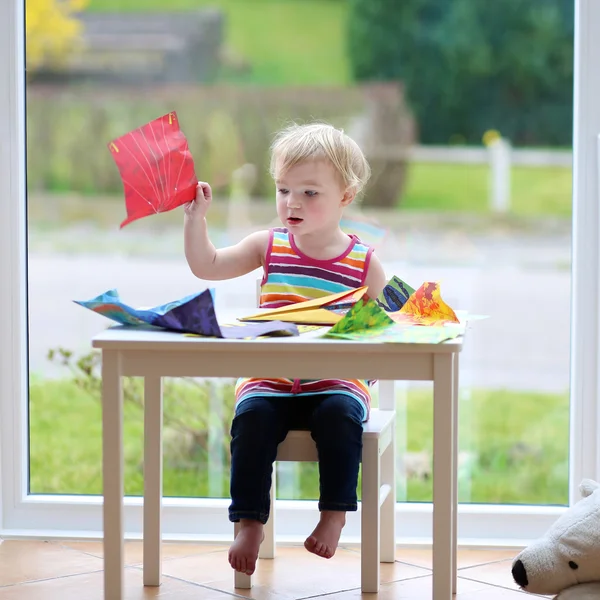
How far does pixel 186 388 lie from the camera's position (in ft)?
7.97

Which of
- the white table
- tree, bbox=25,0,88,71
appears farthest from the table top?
tree, bbox=25,0,88,71

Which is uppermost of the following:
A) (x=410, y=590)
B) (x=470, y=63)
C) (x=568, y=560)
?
(x=470, y=63)

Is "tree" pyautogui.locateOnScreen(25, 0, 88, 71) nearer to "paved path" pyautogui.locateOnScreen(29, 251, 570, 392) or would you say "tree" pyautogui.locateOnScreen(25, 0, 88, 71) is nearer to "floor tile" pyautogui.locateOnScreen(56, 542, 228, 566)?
"paved path" pyautogui.locateOnScreen(29, 251, 570, 392)

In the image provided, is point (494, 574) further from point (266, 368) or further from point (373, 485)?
point (266, 368)

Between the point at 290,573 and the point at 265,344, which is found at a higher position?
the point at 265,344

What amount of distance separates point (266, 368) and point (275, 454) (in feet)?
0.87

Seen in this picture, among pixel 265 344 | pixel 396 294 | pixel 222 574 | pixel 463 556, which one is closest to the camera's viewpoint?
pixel 265 344

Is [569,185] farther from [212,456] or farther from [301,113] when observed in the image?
[212,456]

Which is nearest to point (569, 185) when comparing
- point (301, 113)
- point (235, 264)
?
point (301, 113)

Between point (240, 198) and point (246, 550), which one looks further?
point (240, 198)

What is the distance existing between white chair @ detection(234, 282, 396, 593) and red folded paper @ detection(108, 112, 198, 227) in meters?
0.48

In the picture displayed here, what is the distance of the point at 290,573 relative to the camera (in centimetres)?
214

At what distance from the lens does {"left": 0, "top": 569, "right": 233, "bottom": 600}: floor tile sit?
1.98 metres

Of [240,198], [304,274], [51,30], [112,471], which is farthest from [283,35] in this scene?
[112,471]
